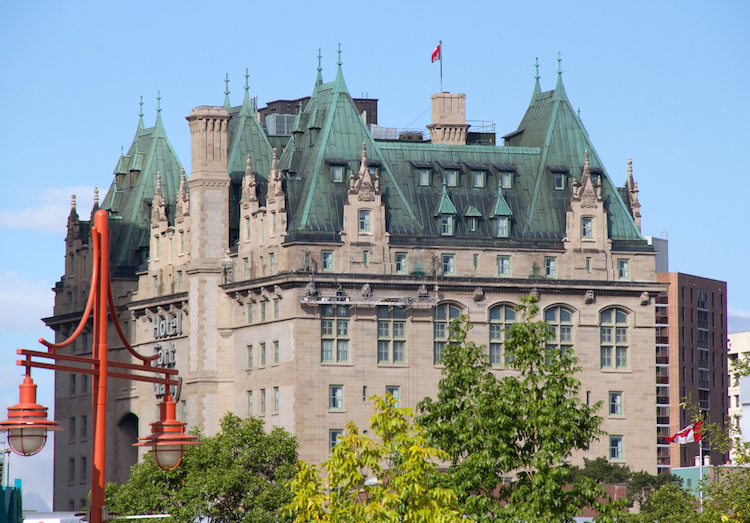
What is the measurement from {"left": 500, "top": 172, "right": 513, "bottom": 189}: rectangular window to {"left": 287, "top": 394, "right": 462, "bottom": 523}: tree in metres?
89.4

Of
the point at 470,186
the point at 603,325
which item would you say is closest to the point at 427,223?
the point at 470,186

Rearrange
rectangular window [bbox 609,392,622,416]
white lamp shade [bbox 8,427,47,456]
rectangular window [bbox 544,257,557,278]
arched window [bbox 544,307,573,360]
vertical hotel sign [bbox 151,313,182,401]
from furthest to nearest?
vertical hotel sign [bbox 151,313,182,401], rectangular window [bbox 544,257,557,278], rectangular window [bbox 609,392,622,416], arched window [bbox 544,307,573,360], white lamp shade [bbox 8,427,47,456]

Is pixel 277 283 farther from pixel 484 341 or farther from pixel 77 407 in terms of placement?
pixel 77 407

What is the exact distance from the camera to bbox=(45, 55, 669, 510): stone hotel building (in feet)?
453

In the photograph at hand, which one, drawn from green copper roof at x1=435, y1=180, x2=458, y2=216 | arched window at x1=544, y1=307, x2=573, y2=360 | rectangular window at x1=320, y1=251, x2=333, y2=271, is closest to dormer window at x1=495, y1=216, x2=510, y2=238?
green copper roof at x1=435, y1=180, x2=458, y2=216

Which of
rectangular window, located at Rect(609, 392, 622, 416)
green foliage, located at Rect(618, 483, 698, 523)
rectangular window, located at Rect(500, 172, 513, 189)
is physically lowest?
green foliage, located at Rect(618, 483, 698, 523)

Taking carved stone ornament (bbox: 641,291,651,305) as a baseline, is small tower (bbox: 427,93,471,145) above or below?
above

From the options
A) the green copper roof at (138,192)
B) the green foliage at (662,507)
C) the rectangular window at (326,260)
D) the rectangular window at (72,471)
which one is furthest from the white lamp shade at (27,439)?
the rectangular window at (72,471)

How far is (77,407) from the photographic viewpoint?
562 feet

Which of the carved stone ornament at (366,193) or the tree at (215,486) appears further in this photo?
the carved stone ornament at (366,193)

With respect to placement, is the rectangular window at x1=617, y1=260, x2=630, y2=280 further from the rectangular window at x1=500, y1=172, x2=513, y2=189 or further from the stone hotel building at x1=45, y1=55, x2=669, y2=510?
the rectangular window at x1=500, y1=172, x2=513, y2=189

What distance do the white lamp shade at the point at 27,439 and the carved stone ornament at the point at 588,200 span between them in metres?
110

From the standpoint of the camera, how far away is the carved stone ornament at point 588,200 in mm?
146375

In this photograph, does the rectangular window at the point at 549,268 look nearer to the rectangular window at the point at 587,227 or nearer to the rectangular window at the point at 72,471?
the rectangular window at the point at 587,227
